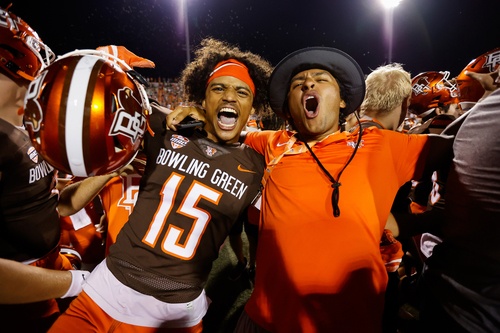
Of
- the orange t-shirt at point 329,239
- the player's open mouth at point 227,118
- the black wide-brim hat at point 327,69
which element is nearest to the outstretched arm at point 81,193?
the player's open mouth at point 227,118

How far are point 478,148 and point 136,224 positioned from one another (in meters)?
2.03

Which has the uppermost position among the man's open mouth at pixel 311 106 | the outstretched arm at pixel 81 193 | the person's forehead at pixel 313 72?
the person's forehead at pixel 313 72

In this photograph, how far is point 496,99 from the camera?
1263 millimetres

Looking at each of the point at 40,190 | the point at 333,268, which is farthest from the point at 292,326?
the point at 40,190

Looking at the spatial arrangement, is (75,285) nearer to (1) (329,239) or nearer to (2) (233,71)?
(1) (329,239)

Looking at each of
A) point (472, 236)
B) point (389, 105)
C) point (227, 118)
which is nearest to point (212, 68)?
point (227, 118)

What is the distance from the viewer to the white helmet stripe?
1.25m

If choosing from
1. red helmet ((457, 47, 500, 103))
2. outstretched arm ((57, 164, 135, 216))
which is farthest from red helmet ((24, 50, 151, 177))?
red helmet ((457, 47, 500, 103))

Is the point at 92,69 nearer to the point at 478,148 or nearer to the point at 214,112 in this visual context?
the point at 214,112

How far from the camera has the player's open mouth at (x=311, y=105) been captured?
6.20 feet

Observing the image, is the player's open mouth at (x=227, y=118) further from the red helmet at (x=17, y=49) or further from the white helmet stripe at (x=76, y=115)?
the red helmet at (x=17, y=49)

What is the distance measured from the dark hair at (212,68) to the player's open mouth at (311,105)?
0.90m

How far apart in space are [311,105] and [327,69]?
0.31 metres

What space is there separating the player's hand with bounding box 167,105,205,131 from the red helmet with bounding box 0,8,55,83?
92 cm
